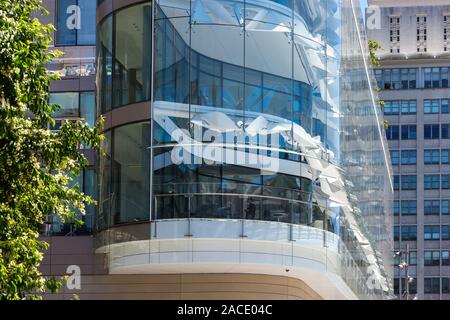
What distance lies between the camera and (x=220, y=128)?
99.7 feet

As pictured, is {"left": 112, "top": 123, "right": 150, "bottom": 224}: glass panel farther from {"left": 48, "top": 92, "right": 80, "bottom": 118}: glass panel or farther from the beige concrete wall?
{"left": 48, "top": 92, "right": 80, "bottom": 118}: glass panel

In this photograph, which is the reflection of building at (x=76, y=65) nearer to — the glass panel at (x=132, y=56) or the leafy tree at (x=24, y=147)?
the glass panel at (x=132, y=56)

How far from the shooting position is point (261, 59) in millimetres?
31297

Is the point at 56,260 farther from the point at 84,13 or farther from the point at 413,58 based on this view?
the point at 413,58

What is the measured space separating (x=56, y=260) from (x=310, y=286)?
26.2 ft

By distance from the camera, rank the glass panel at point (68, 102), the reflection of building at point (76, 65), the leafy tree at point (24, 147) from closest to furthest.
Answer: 1. the leafy tree at point (24, 147)
2. the reflection of building at point (76, 65)
3. the glass panel at point (68, 102)

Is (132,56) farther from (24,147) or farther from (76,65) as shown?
(24,147)

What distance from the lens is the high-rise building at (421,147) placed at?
131875 millimetres

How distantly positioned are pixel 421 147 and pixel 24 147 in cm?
12009

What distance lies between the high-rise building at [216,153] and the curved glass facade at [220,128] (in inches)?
1.5

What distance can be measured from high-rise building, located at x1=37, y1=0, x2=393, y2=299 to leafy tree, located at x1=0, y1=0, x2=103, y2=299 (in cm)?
1102

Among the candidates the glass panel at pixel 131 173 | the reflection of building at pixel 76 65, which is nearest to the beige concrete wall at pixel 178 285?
the glass panel at pixel 131 173

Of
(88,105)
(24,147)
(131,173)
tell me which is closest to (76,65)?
(88,105)
